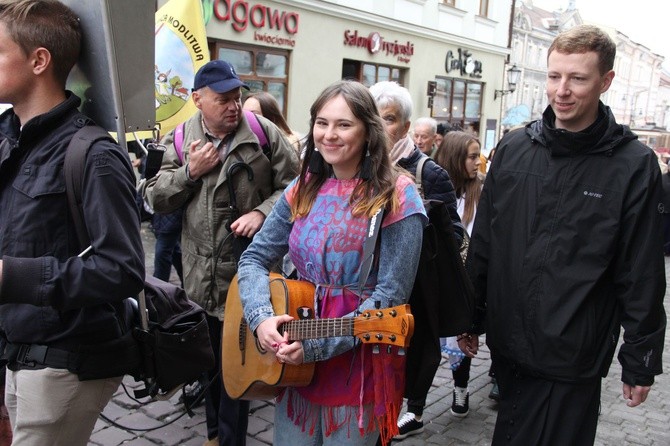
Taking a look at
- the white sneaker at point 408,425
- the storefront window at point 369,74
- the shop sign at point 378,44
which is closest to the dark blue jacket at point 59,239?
the white sneaker at point 408,425

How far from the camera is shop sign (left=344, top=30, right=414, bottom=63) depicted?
14.7 m

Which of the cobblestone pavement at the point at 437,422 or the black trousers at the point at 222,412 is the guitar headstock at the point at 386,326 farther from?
the cobblestone pavement at the point at 437,422

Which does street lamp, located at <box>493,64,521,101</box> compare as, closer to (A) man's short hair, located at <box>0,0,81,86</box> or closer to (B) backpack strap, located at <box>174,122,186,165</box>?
(B) backpack strap, located at <box>174,122,186,165</box>

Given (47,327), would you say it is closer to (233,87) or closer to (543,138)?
(233,87)

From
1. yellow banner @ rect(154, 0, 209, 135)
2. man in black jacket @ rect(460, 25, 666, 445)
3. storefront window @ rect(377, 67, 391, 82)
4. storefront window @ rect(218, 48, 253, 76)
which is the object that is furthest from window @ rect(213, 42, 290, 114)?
man in black jacket @ rect(460, 25, 666, 445)

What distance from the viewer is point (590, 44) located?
103 inches

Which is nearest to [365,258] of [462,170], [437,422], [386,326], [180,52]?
[386,326]

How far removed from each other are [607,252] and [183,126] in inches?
94.2

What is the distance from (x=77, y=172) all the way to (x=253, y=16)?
34.2 ft

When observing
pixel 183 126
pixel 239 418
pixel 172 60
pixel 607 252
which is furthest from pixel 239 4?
pixel 607 252

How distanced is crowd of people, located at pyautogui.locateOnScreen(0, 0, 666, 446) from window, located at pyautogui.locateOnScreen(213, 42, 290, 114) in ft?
30.7

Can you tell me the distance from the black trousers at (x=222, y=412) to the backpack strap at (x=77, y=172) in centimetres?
146

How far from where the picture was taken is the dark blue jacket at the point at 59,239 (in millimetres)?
2033

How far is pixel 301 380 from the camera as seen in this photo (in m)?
2.41
